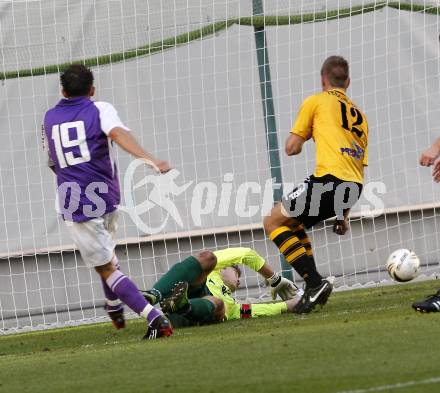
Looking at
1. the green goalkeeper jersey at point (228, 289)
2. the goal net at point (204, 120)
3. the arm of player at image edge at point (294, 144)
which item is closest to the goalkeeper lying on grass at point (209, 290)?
the green goalkeeper jersey at point (228, 289)

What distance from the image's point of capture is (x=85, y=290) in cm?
1245

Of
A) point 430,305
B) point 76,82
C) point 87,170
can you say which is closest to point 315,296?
point 430,305

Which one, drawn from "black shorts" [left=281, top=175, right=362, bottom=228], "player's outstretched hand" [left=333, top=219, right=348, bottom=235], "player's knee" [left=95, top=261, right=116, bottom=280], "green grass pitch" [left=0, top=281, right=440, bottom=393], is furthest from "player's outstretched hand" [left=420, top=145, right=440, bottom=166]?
"player's knee" [left=95, top=261, right=116, bottom=280]

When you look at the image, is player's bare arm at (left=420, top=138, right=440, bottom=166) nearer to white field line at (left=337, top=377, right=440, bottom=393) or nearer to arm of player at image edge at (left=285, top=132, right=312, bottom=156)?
arm of player at image edge at (left=285, top=132, right=312, bottom=156)

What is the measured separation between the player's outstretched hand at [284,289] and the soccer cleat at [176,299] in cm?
Result: 140

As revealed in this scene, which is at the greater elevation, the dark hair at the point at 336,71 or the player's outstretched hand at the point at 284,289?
the dark hair at the point at 336,71

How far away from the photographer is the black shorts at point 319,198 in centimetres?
851

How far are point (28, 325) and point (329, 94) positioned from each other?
5054mm

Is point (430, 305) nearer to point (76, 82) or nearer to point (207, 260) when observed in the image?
point (207, 260)

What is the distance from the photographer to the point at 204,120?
12.5 meters

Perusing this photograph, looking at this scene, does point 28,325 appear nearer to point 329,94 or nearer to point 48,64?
point 48,64

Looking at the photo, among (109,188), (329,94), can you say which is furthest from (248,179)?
(109,188)

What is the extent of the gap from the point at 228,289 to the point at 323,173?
57.3 inches

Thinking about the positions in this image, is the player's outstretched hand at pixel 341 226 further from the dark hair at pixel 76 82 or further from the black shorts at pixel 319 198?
the dark hair at pixel 76 82
